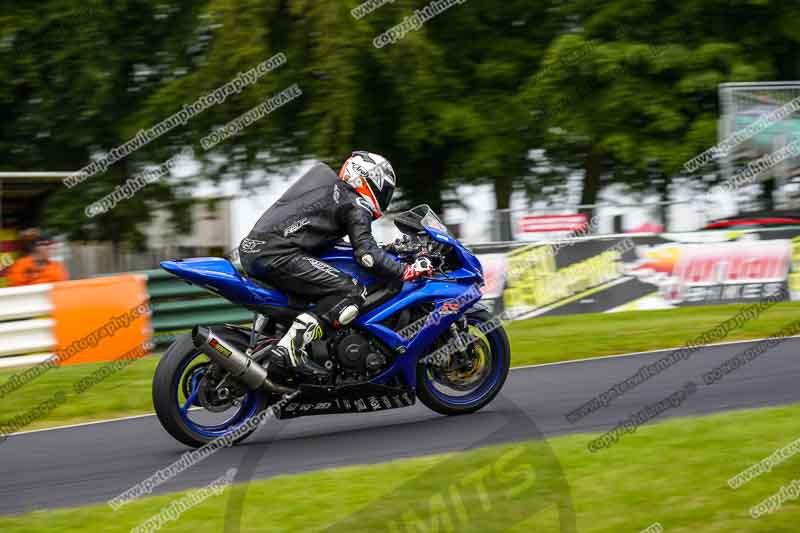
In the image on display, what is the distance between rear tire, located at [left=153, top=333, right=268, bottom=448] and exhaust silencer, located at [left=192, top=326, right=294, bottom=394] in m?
0.13

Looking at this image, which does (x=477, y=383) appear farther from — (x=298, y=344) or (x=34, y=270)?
(x=34, y=270)

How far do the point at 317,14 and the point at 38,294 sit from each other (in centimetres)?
732

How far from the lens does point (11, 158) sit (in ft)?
69.1

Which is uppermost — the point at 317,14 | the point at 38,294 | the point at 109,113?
the point at 317,14

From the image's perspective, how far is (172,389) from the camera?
7.02 meters

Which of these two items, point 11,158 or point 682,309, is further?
point 11,158

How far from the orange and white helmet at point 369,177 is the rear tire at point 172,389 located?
1.52m

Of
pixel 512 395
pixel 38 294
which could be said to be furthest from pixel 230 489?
pixel 38 294

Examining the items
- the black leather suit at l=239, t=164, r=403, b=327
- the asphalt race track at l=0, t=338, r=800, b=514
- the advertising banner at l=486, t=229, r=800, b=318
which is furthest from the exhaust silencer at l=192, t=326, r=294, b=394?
the advertising banner at l=486, t=229, r=800, b=318

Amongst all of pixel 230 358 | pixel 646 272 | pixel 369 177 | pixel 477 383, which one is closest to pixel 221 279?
pixel 230 358

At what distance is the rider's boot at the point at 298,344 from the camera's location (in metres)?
7.33

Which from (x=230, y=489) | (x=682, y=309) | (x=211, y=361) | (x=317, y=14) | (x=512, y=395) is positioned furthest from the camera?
(x=317, y=14)

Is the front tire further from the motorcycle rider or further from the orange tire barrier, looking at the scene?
the orange tire barrier

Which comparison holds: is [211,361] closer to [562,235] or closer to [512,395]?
[512,395]
